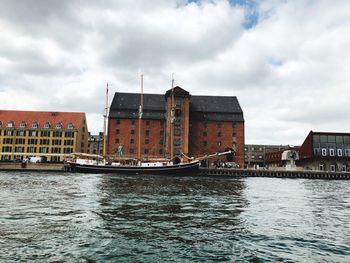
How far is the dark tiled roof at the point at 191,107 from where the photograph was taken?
9881cm

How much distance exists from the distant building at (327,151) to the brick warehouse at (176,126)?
18650 mm

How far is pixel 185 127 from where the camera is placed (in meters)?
93.9

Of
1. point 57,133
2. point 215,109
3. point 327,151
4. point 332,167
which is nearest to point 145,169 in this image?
point 215,109

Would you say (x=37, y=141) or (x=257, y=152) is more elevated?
(x=257, y=152)

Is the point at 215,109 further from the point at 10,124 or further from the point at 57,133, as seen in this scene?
the point at 10,124

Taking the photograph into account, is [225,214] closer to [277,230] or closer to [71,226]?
[277,230]

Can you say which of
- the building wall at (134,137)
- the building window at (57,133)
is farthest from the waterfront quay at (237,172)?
the building window at (57,133)

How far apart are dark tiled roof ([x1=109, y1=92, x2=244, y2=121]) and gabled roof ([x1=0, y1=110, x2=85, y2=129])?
623 inches

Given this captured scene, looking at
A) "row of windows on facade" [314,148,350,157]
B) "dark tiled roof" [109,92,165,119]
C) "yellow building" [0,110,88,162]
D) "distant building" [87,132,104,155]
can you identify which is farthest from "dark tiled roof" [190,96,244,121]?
"distant building" [87,132,104,155]

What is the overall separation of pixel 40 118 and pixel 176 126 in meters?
45.6

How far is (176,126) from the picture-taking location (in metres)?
93.8

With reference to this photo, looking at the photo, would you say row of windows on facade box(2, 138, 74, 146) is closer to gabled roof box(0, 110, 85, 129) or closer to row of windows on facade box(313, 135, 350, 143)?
gabled roof box(0, 110, 85, 129)

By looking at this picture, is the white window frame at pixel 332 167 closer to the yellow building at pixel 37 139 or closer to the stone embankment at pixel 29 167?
the stone embankment at pixel 29 167

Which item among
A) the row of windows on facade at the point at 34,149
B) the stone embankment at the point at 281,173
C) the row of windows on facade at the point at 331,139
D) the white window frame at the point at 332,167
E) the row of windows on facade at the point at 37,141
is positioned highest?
the row of windows on facade at the point at 331,139
